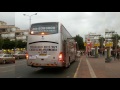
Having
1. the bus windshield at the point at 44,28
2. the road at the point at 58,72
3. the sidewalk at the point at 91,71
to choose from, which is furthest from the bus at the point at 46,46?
the sidewalk at the point at 91,71

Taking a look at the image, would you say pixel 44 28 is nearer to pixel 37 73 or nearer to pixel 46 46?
pixel 46 46

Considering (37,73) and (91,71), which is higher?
(37,73)

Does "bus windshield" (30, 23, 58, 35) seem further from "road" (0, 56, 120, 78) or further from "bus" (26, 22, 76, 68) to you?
"road" (0, 56, 120, 78)

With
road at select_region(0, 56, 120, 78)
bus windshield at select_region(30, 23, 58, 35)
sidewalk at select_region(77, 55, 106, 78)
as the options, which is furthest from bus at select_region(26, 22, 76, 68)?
sidewalk at select_region(77, 55, 106, 78)

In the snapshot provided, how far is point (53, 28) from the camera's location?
1662 centimetres

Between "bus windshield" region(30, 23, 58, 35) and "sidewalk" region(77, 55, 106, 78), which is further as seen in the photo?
A: "bus windshield" region(30, 23, 58, 35)

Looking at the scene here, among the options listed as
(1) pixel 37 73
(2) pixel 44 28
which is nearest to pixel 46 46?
(2) pixel 44 28

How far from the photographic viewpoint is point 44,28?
662 inches

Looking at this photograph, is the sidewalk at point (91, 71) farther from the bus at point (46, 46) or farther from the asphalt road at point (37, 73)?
the bus at point (46, 46)

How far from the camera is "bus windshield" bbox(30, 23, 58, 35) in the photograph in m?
16.6
